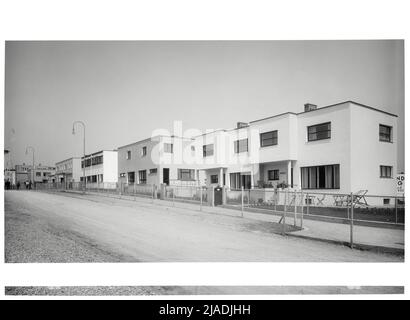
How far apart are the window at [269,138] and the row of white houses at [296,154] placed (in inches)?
2.2

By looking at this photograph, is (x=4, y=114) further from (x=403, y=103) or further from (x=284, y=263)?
(x=403, y=103)

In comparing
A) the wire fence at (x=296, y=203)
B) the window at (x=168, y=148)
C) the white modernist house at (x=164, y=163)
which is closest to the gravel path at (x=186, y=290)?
the wire fence at (x=296, y=203)

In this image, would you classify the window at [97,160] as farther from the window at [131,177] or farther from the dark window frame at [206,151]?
the dark window frame at [206,151]

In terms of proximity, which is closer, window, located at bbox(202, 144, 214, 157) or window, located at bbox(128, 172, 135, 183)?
window, located at bbox(202, 144, 214, 157)

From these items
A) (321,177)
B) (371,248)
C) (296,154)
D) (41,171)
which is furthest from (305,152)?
(41,171)

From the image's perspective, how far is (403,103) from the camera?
6859 mm

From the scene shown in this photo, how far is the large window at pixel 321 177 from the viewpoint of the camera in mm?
15047

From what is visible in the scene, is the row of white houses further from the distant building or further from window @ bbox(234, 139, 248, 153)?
the distant building

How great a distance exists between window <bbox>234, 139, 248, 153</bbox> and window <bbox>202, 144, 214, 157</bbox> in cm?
266

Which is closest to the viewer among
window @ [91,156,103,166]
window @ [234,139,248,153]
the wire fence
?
the wire fence

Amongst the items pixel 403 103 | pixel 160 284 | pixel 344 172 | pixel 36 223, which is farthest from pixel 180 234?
pixel 344 172

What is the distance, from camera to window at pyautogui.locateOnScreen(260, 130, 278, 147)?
706 inches

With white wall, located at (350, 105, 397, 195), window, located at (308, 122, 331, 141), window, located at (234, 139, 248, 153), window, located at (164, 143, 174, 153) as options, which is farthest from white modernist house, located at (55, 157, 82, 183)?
white wall, located at (350, 105, 397, 195)
